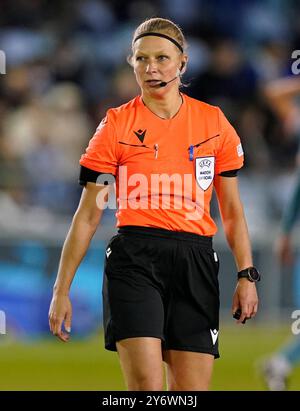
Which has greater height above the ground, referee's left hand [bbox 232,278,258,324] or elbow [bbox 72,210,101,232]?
elbow [bbox 72,210,101,232]

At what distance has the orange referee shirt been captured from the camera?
18.0 ft

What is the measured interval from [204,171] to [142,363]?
1018 mm

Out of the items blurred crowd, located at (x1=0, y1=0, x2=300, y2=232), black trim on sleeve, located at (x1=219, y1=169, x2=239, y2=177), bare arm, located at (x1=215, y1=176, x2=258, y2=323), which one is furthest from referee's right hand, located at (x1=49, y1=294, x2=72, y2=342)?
blurred crowd, located at (x1=0, y1=0, x2=300, y2=232)

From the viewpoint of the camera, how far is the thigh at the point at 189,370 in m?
5.46

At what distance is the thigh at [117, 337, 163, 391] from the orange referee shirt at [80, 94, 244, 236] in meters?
0.59

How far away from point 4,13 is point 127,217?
11520 mm

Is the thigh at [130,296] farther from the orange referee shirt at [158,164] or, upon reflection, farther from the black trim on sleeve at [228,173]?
the black trim on sleeve at [228,173]

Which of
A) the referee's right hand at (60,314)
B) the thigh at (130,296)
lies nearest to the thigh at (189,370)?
the thigh at (130,296)

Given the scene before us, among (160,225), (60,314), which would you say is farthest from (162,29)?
(60,314)

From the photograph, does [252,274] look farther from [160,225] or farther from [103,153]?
[103,153]

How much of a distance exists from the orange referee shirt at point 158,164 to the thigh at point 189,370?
0.61 meters

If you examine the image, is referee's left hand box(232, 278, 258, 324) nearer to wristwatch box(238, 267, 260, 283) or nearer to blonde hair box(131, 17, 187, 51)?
wristwatch box(238, 267, 260, 283)
